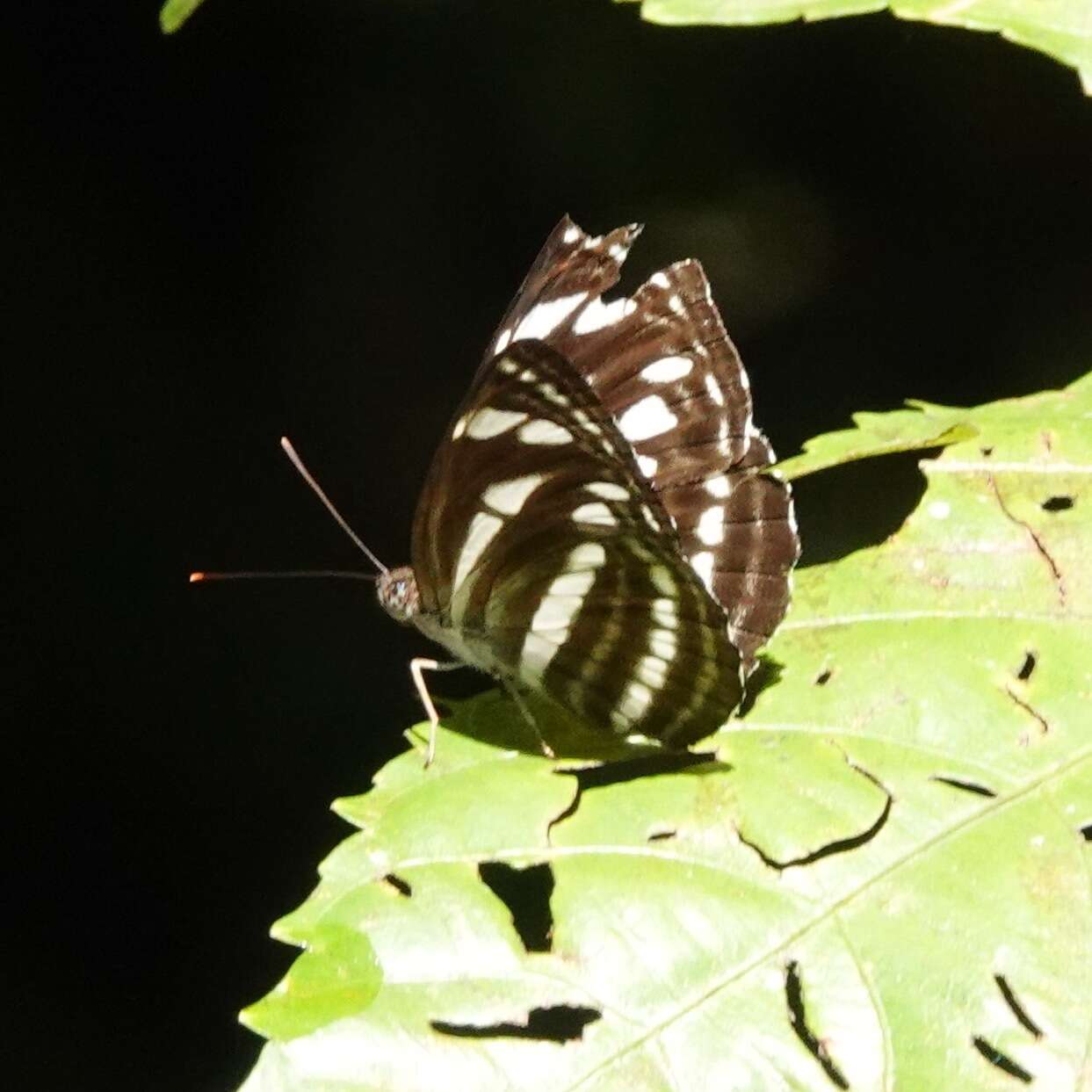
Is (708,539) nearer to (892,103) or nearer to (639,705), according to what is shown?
(639,705)

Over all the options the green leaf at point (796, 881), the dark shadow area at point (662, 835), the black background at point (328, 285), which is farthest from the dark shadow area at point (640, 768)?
the black background at point (328, 285)

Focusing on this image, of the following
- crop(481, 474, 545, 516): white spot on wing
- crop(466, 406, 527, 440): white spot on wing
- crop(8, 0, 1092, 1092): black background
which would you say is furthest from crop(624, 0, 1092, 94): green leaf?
crop(8, 0, 1092, 1092): black background

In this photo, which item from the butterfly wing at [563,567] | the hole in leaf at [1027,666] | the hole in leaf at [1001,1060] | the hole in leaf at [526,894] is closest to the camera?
the hole in leaf at [1001,1060]

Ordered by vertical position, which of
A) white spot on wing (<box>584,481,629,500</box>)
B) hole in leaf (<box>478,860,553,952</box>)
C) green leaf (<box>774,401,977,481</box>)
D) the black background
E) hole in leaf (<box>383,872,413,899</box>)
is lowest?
the black background

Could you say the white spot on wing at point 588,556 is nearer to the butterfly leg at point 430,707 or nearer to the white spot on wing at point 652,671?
the white spot on wing at point 652,671

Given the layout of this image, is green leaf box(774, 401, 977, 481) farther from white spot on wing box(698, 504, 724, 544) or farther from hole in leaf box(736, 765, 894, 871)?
hole in leaf box(736, 765, 894, 871)

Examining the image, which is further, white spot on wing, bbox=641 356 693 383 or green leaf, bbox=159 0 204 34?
white spot on wing, bbox=641 356 693 383
